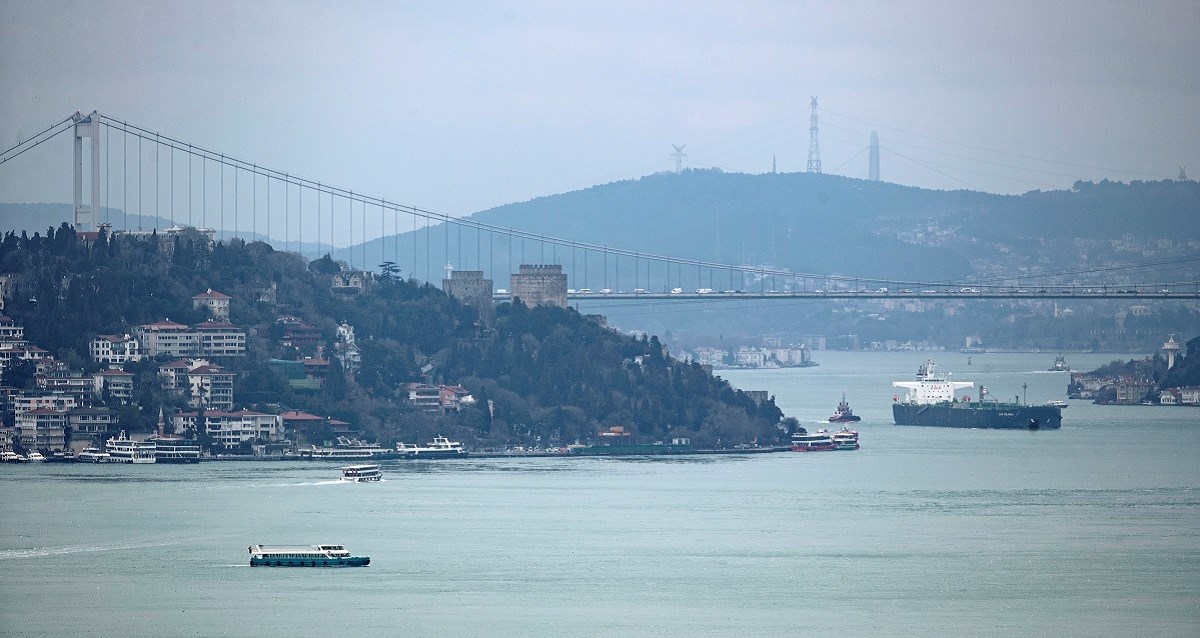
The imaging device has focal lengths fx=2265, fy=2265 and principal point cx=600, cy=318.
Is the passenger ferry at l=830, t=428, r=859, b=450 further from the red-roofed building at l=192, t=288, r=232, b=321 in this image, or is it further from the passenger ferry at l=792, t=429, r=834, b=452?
the red-roofed building at l=192, t=288, r=232, b=321

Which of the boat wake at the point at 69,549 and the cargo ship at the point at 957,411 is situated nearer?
the boat wake at the point at 69,549

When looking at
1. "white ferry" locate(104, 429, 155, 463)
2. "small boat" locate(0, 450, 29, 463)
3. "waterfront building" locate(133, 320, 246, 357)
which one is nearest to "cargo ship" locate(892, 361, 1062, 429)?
"waterfront building" locate(133, 320, 246, 357)

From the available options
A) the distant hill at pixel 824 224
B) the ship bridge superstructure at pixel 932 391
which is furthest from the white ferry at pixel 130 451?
the distant hill at pixel 824 224

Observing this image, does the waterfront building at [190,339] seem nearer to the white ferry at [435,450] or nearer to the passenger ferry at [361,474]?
the white ferry at [435,450]

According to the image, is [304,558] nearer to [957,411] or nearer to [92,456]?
[92,456]

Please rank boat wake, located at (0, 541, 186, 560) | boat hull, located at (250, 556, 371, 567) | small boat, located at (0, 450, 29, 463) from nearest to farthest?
boat hull, located at (250, 556, 371, 567), boat wake, located at (0, 541, 186, 560), small boat, located at (0, 450, 29, 463)
